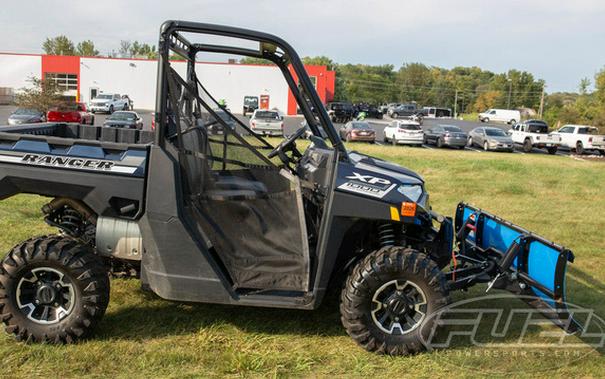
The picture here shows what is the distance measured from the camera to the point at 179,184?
4207 mm

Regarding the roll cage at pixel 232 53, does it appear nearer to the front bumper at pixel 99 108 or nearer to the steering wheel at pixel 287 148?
the steering wheel at pixel 287 148

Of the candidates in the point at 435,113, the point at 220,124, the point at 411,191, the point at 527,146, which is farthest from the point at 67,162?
the point at 435,113

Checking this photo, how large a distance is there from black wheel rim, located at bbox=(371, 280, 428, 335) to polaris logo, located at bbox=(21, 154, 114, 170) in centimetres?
223

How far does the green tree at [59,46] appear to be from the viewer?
3666 inches

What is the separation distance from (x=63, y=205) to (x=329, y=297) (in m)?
2.37

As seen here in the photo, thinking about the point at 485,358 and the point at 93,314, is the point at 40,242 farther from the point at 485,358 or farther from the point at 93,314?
the point at 485,358

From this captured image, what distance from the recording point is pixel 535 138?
109 feet

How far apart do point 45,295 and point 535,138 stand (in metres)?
32.8

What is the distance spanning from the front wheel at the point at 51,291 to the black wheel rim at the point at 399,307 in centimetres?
205

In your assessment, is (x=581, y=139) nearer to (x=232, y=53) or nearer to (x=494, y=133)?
(x=494, y=133)

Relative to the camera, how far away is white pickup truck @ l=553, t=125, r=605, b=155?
3162 cm

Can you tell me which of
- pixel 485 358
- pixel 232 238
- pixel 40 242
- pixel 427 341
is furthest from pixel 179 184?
pixel 485 358

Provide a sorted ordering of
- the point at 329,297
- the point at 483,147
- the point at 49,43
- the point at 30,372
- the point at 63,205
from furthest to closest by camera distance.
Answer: the point at 49,43 < the point at 483,147 < the point at 329,297 < the point at 63,205 < the point at 30,372

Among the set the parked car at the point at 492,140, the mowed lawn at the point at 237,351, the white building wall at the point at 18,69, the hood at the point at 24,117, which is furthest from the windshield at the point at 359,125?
the white building wall at the point at 18,69
